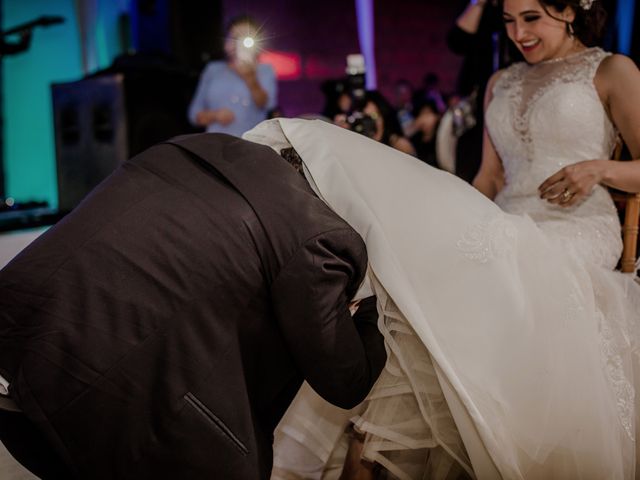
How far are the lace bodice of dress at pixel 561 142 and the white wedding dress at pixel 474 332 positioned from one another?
1.04ft

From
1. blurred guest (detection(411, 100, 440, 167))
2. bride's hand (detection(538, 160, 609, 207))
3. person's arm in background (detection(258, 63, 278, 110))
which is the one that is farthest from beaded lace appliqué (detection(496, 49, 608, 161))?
blurred guest (detection(411, 100, 440, 167))

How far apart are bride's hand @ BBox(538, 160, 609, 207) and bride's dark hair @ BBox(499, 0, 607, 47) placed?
43 cm

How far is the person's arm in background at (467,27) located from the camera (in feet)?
10.0

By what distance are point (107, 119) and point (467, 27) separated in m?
3.00

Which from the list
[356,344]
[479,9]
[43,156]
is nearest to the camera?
[356,344]

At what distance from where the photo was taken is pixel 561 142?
2.03 m

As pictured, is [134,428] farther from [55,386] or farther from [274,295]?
[274,295]

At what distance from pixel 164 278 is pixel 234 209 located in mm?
168

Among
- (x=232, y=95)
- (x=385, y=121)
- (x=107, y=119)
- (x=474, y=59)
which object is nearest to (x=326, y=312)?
(x=474, y=59)

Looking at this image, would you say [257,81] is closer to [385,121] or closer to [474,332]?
[385,121]

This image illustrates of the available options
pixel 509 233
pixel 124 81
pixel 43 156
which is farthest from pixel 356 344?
pixel 43 156

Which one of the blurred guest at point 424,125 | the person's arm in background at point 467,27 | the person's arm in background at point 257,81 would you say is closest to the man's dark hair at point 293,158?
the person's arm in background at point 467,27

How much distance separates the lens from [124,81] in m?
5.04

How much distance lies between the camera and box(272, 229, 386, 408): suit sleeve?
1193mm
